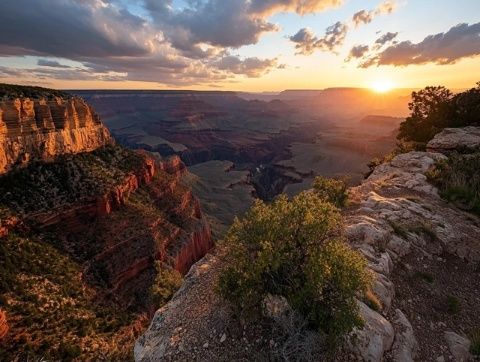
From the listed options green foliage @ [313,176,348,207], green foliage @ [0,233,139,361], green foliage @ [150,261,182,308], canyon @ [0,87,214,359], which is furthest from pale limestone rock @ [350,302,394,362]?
canyon @ [0,87,214,359]

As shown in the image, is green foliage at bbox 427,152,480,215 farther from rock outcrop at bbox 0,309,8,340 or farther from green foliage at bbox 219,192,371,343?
rock outcrop at bbox 0,309,8,340

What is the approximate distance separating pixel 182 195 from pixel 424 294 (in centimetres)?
5216

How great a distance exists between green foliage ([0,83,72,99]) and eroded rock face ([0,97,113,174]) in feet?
3.76

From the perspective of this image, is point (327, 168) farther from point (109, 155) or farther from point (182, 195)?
point (109, 155)

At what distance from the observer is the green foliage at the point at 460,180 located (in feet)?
64.8

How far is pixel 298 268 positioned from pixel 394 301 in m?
4.66

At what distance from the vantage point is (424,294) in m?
12.1

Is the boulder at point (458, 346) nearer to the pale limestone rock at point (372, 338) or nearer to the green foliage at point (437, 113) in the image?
the pale limestone rock at point (372, 338)

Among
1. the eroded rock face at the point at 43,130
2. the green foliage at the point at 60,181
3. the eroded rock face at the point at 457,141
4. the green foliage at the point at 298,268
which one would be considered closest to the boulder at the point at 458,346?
the green foliage at the point at 298,268

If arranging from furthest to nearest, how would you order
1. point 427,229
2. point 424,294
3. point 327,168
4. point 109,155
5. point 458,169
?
point 327,168, point 109,155, point 458,169, point 427,229, point 424,294

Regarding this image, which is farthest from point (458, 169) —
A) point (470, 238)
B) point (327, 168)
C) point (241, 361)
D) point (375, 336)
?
point (327, 168)

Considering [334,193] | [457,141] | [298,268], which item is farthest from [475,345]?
[457,141]

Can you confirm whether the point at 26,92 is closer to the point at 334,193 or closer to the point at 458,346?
the point at 334,193

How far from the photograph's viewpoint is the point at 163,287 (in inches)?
1235
